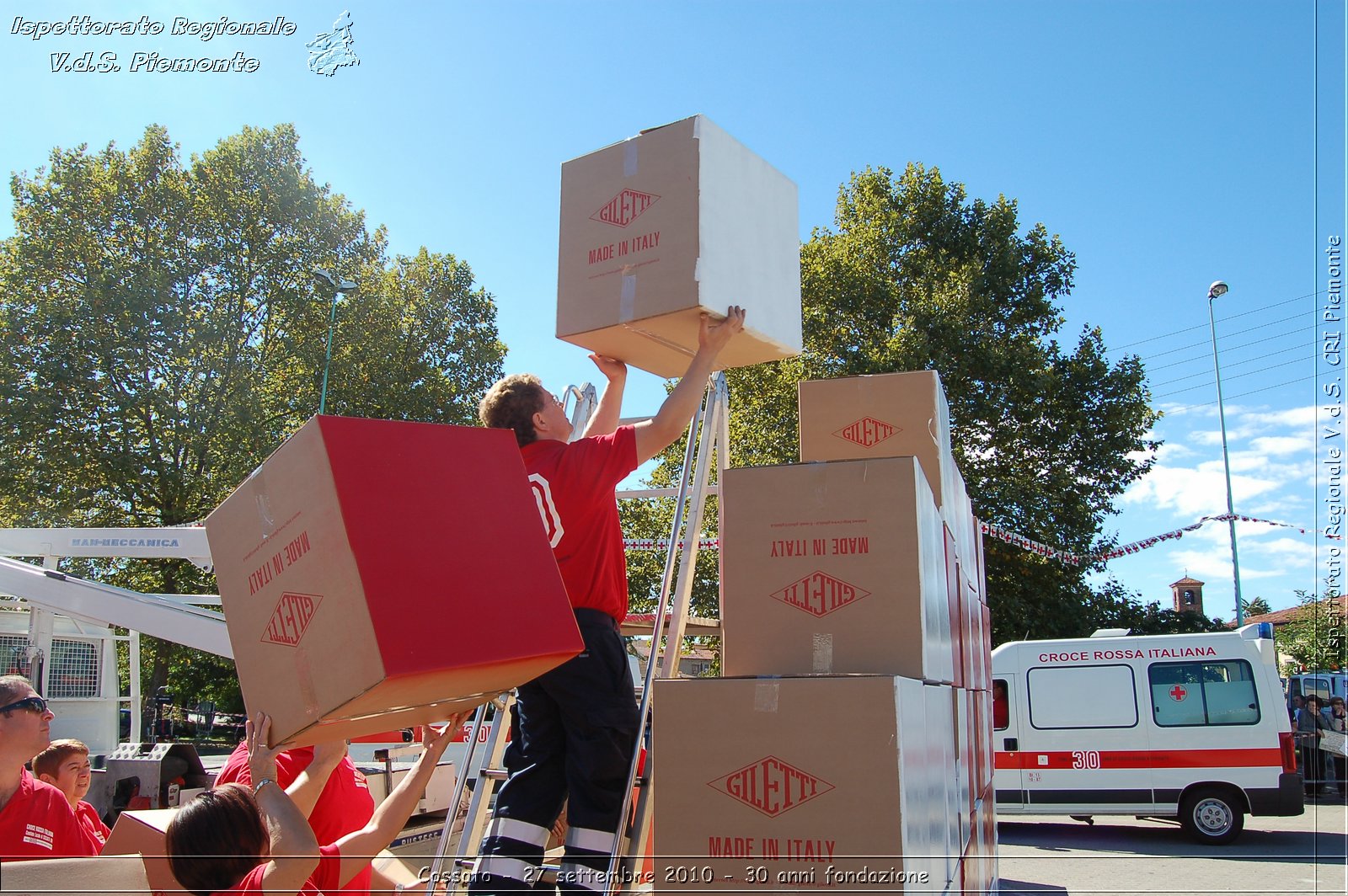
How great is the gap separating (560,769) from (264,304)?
2186 centimetres

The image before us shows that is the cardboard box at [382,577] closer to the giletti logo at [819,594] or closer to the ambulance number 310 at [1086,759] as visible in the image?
the giletti logo at [819,594]

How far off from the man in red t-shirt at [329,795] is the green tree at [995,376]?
14.2 meters

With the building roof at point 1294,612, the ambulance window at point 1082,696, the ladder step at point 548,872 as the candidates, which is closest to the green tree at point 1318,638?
the building roof at point 1294,612

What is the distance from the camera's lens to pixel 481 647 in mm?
2031

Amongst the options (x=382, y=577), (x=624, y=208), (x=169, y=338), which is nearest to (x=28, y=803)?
(x=382, y=577)

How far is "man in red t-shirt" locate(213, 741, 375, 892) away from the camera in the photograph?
116 inches

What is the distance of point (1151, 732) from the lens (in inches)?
420

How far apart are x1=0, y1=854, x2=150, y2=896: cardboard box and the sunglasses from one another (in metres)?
1.26

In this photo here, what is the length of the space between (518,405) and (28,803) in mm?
2209

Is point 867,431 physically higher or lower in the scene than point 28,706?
higher

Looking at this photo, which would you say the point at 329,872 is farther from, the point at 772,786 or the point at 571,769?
the point at 772,786

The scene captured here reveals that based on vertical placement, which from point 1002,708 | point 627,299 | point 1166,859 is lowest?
point 1166,859

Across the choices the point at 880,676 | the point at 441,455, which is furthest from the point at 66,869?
the point at 880,676

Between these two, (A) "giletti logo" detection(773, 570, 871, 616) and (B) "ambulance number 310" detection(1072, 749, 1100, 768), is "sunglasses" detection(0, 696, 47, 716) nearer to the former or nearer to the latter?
(A) "giletti logo" detection(773, 570, 871, 616)
